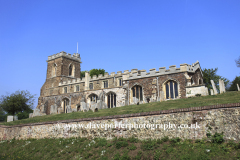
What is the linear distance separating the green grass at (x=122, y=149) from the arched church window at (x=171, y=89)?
1453 centimetres

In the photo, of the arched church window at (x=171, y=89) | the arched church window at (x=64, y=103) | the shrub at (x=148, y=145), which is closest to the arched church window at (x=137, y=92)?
the arched church window at (x=171, y=89)

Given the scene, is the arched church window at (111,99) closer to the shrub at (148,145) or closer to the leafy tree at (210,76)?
the leafy tree at (210,76)

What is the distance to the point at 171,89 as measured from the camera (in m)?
25.3

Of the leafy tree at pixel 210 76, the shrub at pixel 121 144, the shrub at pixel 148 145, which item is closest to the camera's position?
the shrub at pixel 148 145

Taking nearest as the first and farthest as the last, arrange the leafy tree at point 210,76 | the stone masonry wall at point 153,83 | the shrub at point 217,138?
1. the shrub at point 217,138
2. the stone masonry wall at point 153,83
3. the leafy tree at point 210,76

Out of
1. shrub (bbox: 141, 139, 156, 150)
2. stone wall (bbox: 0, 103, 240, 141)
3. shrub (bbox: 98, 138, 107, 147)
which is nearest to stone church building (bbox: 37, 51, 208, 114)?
stone wall (bbox: 0, 103, 240, 141)

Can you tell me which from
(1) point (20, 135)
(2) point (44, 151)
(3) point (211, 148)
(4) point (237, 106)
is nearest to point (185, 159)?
(3) point (211, 148)

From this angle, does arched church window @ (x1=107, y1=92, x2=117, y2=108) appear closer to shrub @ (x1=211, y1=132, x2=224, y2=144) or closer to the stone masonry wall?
the stone masonry wall

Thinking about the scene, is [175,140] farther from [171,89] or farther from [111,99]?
[111,99]

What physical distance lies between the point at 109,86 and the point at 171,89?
15798 mm

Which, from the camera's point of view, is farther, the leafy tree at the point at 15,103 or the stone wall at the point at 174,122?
the leafy tree at the point at 15,103

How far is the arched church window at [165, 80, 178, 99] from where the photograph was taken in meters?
24.7

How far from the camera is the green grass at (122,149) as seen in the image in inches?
340

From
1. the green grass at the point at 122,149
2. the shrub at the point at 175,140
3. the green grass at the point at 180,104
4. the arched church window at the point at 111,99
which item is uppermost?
the arched church window at the point at 111,99
